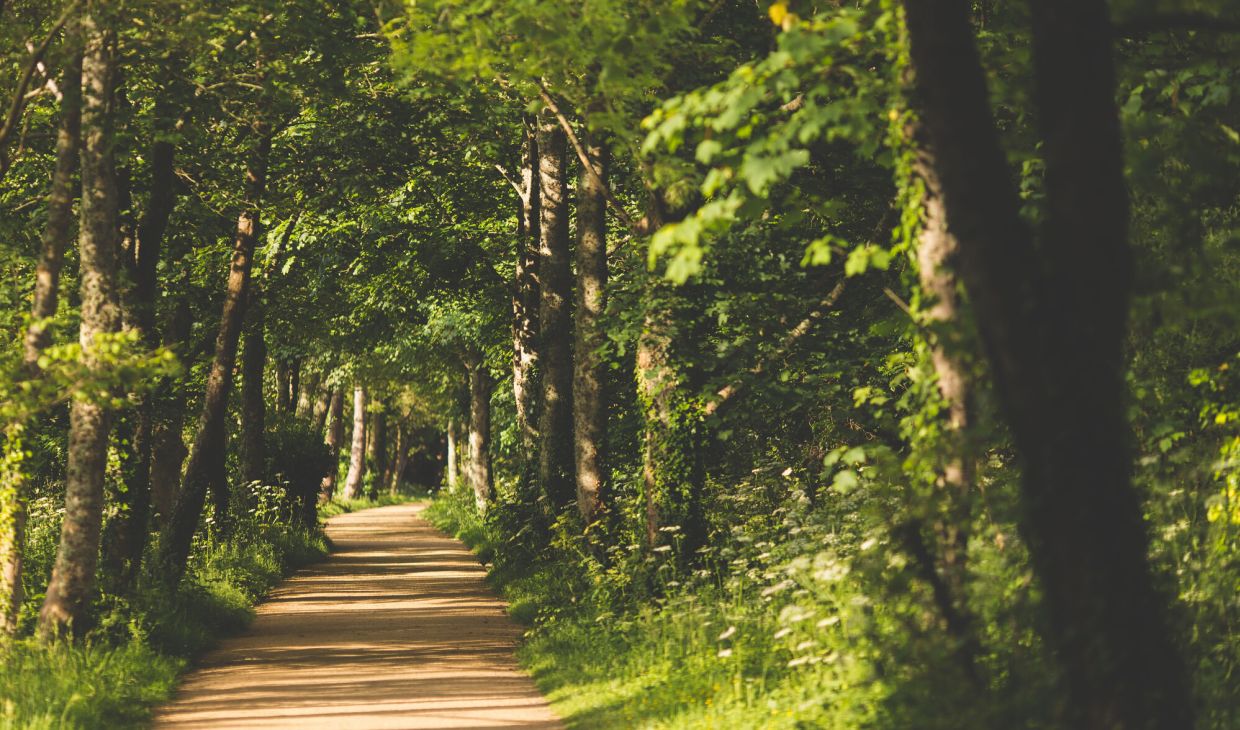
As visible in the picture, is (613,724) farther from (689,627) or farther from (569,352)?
(569,352)

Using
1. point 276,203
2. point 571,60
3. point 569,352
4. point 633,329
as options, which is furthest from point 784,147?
point 569,352

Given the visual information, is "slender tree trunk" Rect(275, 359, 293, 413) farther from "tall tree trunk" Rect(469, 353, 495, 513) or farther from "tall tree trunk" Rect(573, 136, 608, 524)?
"tall tree trunk" Rect(573, 136, 608, 524)

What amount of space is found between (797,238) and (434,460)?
7833 cm

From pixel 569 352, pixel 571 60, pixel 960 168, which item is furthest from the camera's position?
pixel 569 352

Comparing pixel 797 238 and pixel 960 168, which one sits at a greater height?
pixel 797 238

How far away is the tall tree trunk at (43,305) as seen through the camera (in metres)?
10.9

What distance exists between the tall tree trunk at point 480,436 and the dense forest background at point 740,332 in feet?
36.7

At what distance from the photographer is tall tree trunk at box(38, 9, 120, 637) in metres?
11.2

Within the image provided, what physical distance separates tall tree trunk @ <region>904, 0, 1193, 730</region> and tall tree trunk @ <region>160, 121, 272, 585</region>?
12074mm

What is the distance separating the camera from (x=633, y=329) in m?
13.5

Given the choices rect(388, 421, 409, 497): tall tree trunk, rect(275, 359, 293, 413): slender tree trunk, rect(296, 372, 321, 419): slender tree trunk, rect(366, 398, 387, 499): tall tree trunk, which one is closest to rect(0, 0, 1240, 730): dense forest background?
rect(275, 359, 293, 413): slender tree trunk

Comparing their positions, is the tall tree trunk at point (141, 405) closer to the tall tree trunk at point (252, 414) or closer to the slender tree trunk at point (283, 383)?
the tall tree trunk at point (252, 414)

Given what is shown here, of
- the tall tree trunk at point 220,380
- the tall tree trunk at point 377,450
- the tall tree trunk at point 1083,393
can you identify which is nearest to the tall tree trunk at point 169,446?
the tall tree trunk at point 220,380

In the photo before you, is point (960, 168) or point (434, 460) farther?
point (434, 460)
